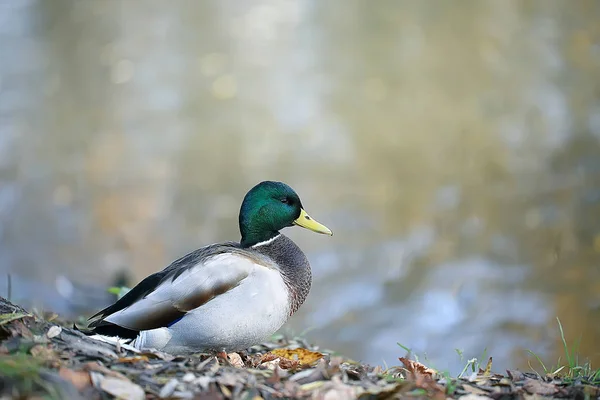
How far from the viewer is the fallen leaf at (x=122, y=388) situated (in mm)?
2584

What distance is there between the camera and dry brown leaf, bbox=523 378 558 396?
3.04m

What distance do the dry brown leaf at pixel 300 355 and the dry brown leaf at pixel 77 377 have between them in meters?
1.43

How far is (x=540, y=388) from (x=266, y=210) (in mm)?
1675

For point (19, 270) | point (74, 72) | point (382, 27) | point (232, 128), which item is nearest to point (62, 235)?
point (19, 270)

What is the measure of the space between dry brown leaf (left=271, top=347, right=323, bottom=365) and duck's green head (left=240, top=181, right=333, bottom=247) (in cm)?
59

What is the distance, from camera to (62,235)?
10.5m

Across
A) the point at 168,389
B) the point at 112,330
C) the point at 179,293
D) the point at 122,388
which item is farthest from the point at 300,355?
the point at 122,388

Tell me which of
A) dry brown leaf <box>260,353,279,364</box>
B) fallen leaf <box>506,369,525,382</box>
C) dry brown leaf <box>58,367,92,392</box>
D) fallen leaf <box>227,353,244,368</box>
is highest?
fallen leaf <box>506,369,525,382</box>

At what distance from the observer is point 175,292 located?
3586 mm

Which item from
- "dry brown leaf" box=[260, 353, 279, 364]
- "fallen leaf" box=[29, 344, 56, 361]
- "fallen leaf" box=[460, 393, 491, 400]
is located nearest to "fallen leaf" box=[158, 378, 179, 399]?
"fallen leaf" box=[29, 344, 56, 361]

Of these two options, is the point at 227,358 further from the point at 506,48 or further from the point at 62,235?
the point at 506,48

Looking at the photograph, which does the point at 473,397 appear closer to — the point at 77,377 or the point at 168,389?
the point at 168,389

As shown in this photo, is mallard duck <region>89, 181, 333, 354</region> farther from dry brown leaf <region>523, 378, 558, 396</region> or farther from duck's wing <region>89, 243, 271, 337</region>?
dry brown leaf <region>523, 378, 558, 396</region>

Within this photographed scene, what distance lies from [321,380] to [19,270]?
7511mm
